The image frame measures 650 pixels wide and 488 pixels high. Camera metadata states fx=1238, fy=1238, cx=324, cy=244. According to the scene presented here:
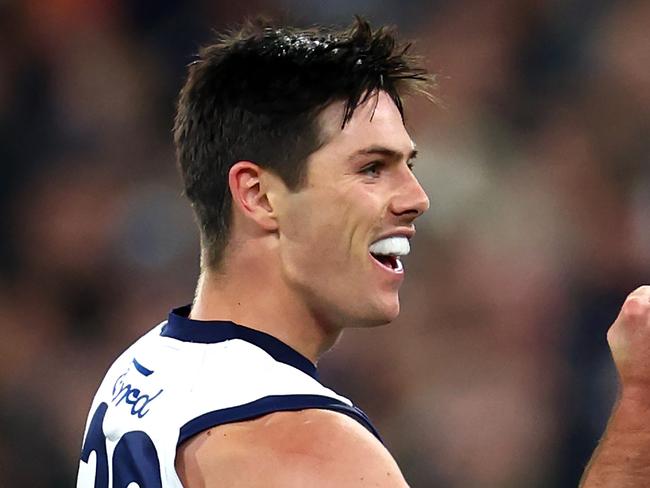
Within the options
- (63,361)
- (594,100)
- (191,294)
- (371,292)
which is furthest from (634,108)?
(371,292)

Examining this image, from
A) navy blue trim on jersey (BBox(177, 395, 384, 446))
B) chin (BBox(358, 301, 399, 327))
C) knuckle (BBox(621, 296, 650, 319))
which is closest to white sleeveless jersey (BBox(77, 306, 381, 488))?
navy blue trim on jersey (BBox(177, 395, 384, 446))

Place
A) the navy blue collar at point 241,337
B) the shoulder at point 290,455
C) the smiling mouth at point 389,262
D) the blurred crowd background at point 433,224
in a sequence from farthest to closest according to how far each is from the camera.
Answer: the blurred crowd background at point 433,224
the smiling mouth at point 389,262
the navy blue collar at point 241,337
the shoulder at point 290,455

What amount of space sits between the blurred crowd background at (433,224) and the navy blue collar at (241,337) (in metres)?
2.66

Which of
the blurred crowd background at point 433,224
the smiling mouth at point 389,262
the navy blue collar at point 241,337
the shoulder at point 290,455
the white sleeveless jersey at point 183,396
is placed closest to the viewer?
the shoulder at point 290,455

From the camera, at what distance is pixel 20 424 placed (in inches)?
203

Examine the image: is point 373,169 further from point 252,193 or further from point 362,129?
point 252,193

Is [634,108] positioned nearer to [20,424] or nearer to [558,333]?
[558,333]

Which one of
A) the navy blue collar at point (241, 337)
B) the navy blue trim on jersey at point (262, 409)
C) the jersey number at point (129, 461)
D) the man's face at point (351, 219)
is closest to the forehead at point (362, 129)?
the man's face at point (351, 219)

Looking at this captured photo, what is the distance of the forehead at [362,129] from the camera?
240 centimetres

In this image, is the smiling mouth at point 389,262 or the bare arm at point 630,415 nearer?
the bare arm at point 630,415

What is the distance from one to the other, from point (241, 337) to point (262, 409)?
244mm

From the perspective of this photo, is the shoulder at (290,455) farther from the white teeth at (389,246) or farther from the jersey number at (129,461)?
the white teeth at (389,246)

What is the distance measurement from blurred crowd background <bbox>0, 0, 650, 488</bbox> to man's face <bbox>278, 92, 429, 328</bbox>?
2633 mm

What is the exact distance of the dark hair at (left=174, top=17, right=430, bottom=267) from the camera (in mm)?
2420
